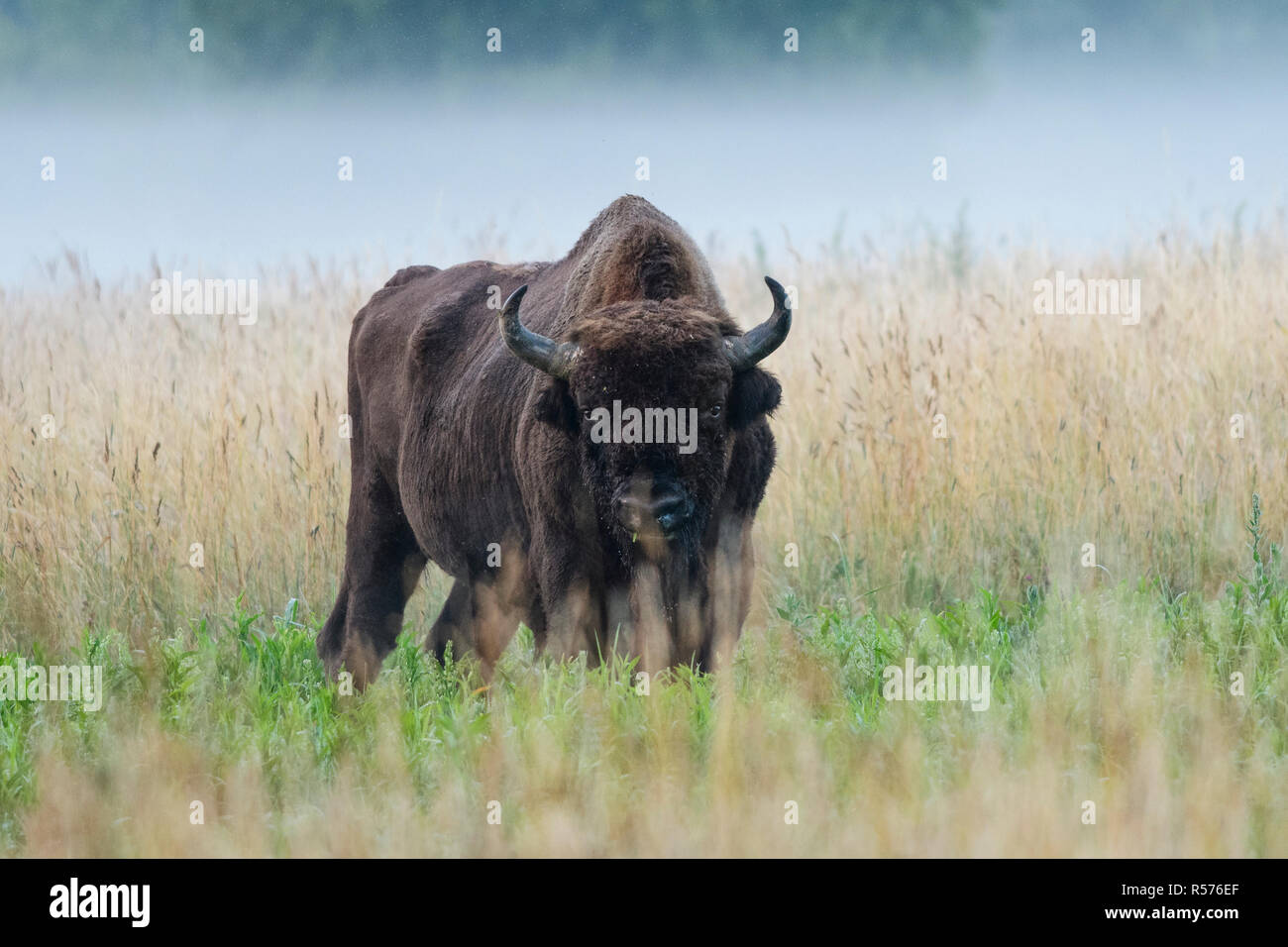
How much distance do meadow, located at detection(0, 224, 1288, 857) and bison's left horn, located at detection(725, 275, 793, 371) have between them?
127 centimetres

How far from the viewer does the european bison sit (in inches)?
211

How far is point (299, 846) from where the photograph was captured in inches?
→ 159

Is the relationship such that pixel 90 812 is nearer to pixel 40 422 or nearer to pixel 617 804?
pixel 617 804

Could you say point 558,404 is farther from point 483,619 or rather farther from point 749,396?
point 483,619

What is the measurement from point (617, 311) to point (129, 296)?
33.7ft

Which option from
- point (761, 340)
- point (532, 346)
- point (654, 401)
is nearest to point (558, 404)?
point (532, 346)

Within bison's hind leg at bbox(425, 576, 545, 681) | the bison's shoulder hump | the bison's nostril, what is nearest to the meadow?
bison's hind leg at bbox(425, 576, 545, 681)

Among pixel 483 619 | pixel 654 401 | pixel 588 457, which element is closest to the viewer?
pixel 654 401

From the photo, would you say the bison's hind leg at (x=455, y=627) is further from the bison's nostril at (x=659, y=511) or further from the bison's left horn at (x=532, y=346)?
the bison's nostril at (x=659, y=511)

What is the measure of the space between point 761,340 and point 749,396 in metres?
0.23

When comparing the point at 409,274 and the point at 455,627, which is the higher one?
the point at 409,274

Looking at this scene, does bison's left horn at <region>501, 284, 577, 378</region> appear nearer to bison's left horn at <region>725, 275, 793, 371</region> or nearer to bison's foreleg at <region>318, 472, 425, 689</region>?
bison's left horn at <region>725, 275, 793, 371</region>

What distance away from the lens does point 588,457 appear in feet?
18.2

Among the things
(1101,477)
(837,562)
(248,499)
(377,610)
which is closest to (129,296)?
(248,499)
